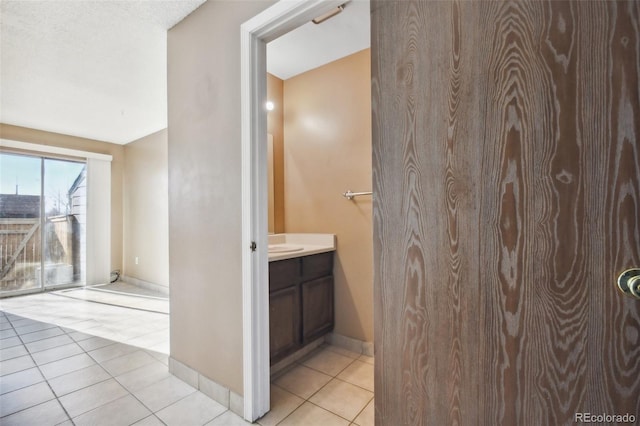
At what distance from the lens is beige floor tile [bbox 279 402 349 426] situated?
1532 millimetres

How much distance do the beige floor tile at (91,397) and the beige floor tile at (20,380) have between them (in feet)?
1.36

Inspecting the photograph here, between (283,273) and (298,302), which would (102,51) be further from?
(298,302)

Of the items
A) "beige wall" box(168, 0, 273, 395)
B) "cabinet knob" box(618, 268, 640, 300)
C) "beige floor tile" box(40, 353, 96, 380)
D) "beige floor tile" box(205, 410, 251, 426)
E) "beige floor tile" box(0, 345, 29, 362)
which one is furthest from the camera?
"beige floor tile" box(0, 345, 29, 362)

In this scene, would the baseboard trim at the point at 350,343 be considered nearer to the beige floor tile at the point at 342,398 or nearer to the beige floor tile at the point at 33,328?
the beige floor tile at the point at 342,398

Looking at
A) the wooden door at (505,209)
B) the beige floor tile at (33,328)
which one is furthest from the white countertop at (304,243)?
the beige floor tile at (33,328)

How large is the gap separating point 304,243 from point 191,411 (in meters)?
1.45

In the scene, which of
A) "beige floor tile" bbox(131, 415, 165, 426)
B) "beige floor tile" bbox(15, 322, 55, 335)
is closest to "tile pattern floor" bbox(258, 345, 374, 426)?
"beige floor tile" bbox(131, 415, 165, 426)

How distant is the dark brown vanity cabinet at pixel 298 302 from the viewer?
196cm

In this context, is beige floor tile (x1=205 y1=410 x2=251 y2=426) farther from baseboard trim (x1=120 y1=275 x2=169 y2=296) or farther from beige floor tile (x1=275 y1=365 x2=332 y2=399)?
baseboard trim (x1=120 y1=275 x2=169 y2=296)

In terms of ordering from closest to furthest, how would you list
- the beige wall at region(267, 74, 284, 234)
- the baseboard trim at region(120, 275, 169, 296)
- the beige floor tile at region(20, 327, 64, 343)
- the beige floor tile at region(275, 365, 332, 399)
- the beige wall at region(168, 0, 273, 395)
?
the beige wall at region(168, 0, 273, 395) → the beige floor tile at region(275, 365, 332, 399) → the beige floor tile at region(20, 327, 64, 343) → the beige wall at region(267, 74, 284, 234) → the baseboard trim at region(120, 275, 169, 296)

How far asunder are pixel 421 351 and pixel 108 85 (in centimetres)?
364

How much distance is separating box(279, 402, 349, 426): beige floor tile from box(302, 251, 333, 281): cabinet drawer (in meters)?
0.83

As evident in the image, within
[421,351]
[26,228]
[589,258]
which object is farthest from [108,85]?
[589,258]

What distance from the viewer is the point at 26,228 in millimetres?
4270
